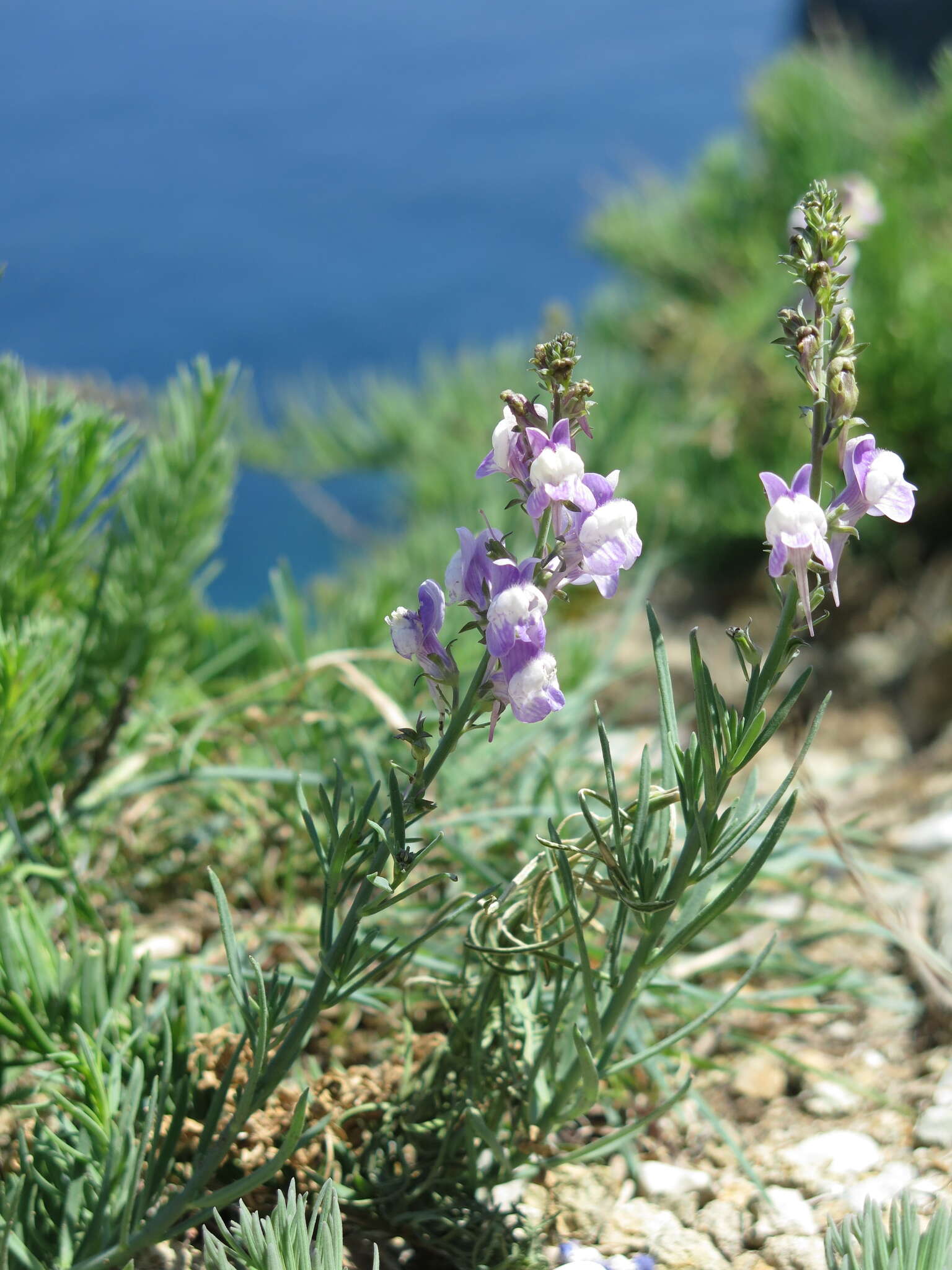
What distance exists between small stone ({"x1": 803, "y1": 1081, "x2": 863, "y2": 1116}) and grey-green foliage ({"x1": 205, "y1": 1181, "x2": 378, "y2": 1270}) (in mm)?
346

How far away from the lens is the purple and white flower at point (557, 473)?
350 millimetres

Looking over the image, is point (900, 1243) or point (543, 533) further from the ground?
point (543, 533)

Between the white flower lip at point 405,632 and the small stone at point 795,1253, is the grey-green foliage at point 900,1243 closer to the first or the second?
the small stone at point 795,1253

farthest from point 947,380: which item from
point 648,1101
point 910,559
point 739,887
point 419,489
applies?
point 739,887

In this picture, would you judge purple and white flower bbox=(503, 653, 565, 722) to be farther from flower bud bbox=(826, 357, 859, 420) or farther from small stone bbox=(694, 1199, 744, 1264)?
small stone bbox=(694, 1199, 744, 1264)

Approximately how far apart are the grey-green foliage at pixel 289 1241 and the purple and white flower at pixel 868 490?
Result: 254 millimetres

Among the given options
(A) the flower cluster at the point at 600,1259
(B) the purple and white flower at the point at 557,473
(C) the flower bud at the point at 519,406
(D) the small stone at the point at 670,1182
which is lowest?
(A) the flower cluster at the point at 600,1259

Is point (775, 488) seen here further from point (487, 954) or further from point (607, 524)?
point (487, 954)

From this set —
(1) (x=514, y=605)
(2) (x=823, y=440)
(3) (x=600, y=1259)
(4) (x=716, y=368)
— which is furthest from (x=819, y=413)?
(4) (x=716, y=368)

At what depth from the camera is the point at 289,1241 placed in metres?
0.37

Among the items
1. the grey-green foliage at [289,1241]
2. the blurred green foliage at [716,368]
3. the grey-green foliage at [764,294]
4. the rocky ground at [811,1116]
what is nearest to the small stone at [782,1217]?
→ the rocky ground at [811,1116]

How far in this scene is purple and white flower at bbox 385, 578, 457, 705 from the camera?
38cm

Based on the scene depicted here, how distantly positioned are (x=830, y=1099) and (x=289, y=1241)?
1.22 feet

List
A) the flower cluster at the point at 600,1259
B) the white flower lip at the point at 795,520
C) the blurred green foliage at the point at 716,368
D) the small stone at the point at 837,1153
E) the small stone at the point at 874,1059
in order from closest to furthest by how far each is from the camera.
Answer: the white flower lip at the point at 795,520
the flower cluster at the point at 600,1259
the small stone at the point at 837,1153
the small stone at the point at 874,1059
the blurred green foliage at the point at 716,368
